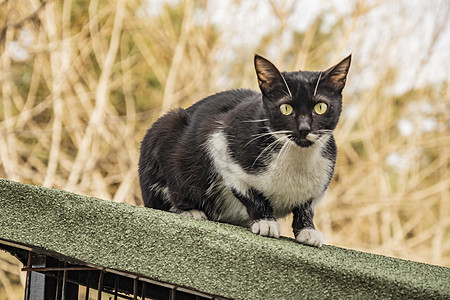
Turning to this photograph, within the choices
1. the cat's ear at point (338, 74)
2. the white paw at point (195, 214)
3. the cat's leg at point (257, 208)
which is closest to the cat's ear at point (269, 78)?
the cat's ear at point (338, 74)

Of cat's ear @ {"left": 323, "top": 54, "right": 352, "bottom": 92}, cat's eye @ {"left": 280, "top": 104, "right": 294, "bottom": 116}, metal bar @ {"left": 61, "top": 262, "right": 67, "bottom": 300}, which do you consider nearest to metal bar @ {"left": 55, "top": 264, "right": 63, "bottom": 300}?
metal bar @ {"left": 61, "top": 262, "right": 67, "bottom": 300}

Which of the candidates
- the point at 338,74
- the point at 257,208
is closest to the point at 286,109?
the point at 338,74

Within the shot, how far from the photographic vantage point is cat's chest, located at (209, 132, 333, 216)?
1202mm

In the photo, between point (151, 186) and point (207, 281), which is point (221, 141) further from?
point (207, 281)

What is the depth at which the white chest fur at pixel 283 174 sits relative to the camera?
47.3 inches

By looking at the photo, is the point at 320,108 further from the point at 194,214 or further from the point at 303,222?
the point at 194,214

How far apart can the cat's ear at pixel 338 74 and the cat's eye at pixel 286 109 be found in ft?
0.37

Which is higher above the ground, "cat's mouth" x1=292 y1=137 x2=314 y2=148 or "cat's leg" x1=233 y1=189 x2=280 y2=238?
"cat's mouth" x1=292 y1=137 x2=314 y2=148

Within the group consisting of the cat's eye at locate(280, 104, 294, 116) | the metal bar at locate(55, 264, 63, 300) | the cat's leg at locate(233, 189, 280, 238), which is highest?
the cat's eye at locate(280, 104, 294, 116)

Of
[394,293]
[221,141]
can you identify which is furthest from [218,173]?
[394,293]

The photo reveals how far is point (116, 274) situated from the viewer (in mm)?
1061

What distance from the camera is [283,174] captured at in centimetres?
121

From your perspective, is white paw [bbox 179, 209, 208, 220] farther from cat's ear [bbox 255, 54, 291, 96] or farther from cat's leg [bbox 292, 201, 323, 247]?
cat's ear [bbox 255, 54, 291, 96]

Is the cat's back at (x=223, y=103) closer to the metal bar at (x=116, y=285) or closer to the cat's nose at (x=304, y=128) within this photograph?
the cat's nose at (x=304, y=128)
